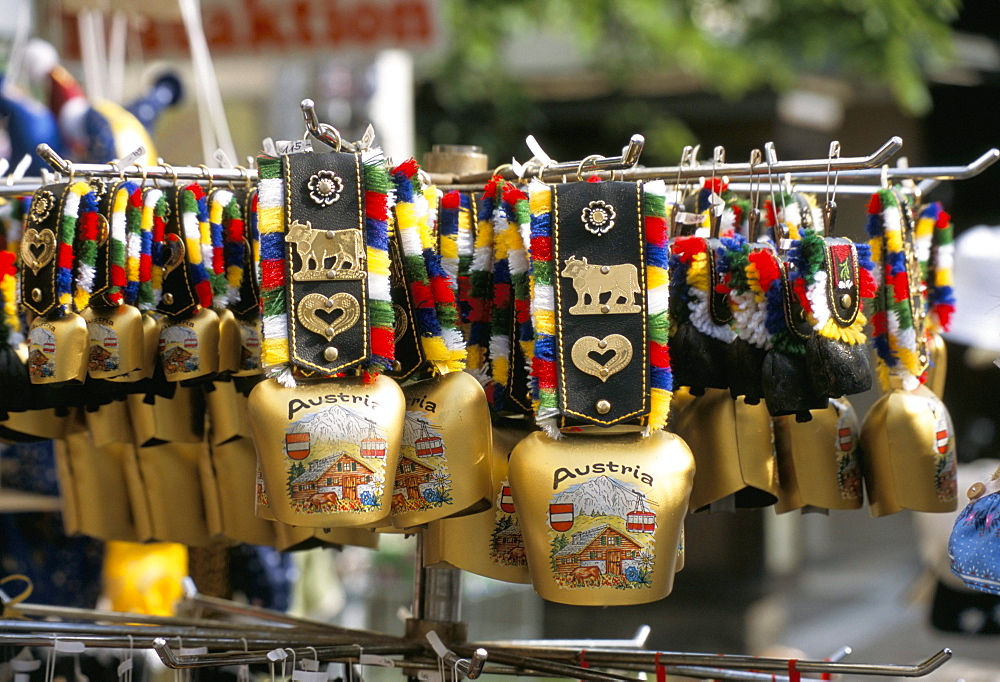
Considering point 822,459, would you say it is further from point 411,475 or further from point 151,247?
point 151,247

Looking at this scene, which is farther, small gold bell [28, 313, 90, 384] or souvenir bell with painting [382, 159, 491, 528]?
small gold bell [28, 313, 90, 384]

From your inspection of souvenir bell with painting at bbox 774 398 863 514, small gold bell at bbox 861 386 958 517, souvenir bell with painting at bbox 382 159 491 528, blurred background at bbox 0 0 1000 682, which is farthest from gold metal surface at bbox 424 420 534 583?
blurred background at bbox 0 0 1000 682

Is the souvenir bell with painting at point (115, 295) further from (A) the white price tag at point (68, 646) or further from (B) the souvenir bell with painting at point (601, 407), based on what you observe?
(B) the souvenir bell with painting at point (601, 407)

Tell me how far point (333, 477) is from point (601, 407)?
A: 0.32 m

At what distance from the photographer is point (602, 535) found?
1369 millimetres

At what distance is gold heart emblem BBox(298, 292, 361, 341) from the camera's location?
4.51ft

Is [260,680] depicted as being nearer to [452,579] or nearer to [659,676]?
[452,579]

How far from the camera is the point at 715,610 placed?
19.5ft

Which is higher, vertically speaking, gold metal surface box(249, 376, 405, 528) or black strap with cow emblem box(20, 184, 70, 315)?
black strap with cow emblem box(20, 184, 70, 315)

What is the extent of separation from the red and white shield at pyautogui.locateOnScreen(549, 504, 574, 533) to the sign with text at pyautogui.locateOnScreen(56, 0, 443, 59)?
2.43 m

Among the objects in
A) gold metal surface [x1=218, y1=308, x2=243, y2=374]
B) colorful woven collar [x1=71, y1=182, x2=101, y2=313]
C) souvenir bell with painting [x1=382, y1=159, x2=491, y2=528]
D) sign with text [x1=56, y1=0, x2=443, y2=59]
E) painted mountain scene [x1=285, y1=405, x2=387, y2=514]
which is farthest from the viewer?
sign with text [x1=56, y1=0, x2=443, y2=59]

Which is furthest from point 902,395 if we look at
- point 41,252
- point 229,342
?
point 41,252

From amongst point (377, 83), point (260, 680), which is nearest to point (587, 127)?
point (377, 83)

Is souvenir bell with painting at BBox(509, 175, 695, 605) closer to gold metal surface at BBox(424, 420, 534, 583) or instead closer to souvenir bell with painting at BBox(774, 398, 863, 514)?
gold metal surface at BBox(424, 420, 534, 583)
